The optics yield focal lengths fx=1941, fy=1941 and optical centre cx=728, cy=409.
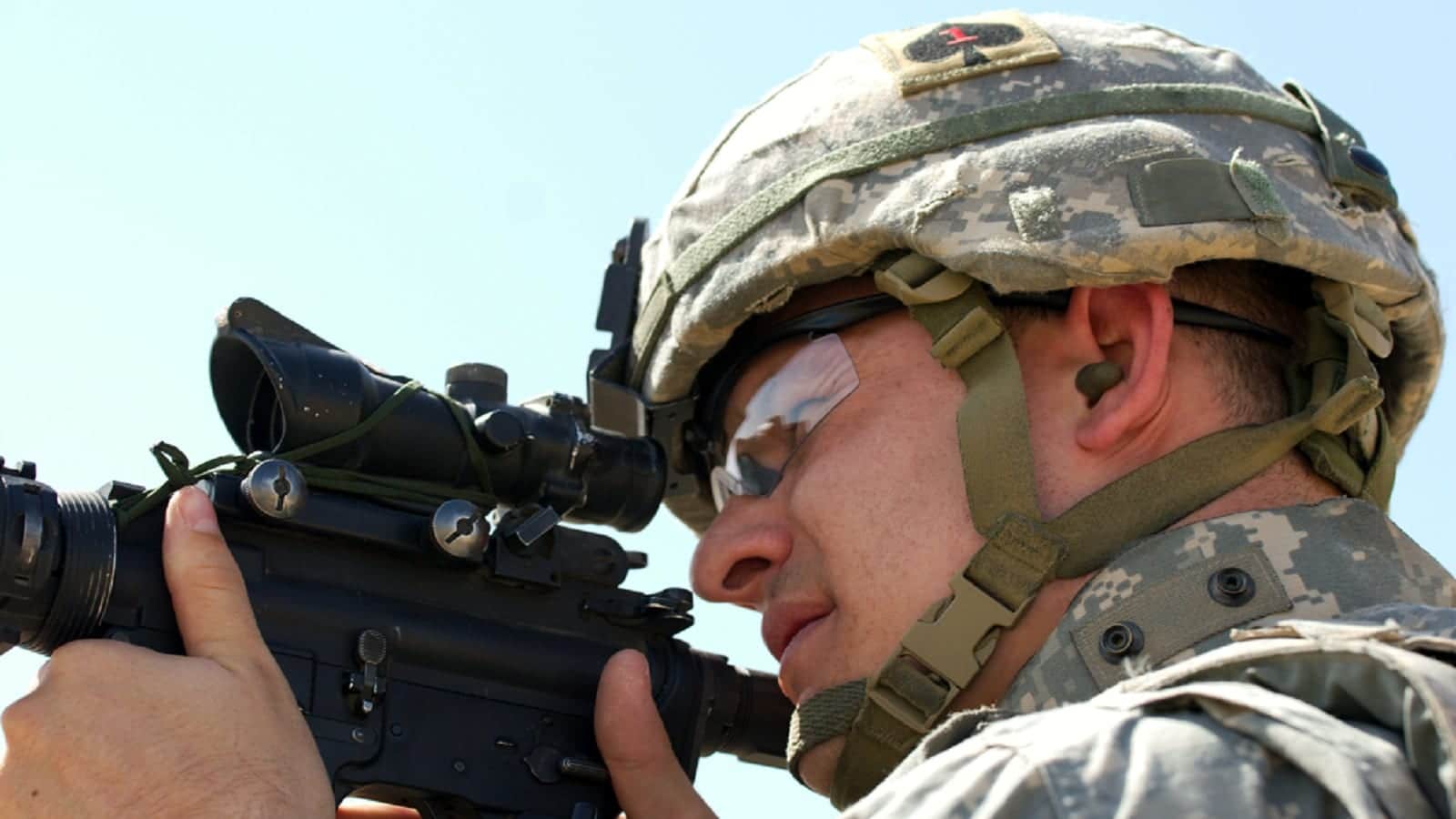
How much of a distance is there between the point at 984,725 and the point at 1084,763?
310mm

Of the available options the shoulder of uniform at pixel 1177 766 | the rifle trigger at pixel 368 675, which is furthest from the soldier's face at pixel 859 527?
the shoulder of uniform at pixel 1177 766

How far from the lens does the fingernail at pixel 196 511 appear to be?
161 inches

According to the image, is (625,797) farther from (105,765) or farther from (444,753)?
(105,765)

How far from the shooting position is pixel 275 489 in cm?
415

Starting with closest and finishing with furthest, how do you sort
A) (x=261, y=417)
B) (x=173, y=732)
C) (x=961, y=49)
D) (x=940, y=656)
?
(x=173, y=732) → (x=940, y=656) → (x=961, y=49) → (x=261, y=417)

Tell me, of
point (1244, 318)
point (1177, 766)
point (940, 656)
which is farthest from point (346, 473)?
point (1177, 766)

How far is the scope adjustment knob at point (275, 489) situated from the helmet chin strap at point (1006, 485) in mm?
1201

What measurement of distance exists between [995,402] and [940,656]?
547 mm

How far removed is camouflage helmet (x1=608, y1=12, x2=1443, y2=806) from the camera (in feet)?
13.1

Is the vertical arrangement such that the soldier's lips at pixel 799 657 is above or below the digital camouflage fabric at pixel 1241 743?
below

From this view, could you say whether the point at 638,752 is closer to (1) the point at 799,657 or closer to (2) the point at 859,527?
(1) the point at 799,657

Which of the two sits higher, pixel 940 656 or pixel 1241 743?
pixel 1241 743

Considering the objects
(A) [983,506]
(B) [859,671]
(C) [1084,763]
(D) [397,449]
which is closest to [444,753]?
(D) [397,449]

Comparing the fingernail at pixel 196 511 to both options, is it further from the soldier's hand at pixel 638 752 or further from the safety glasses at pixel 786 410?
the safety glasses at pixel 786 410
